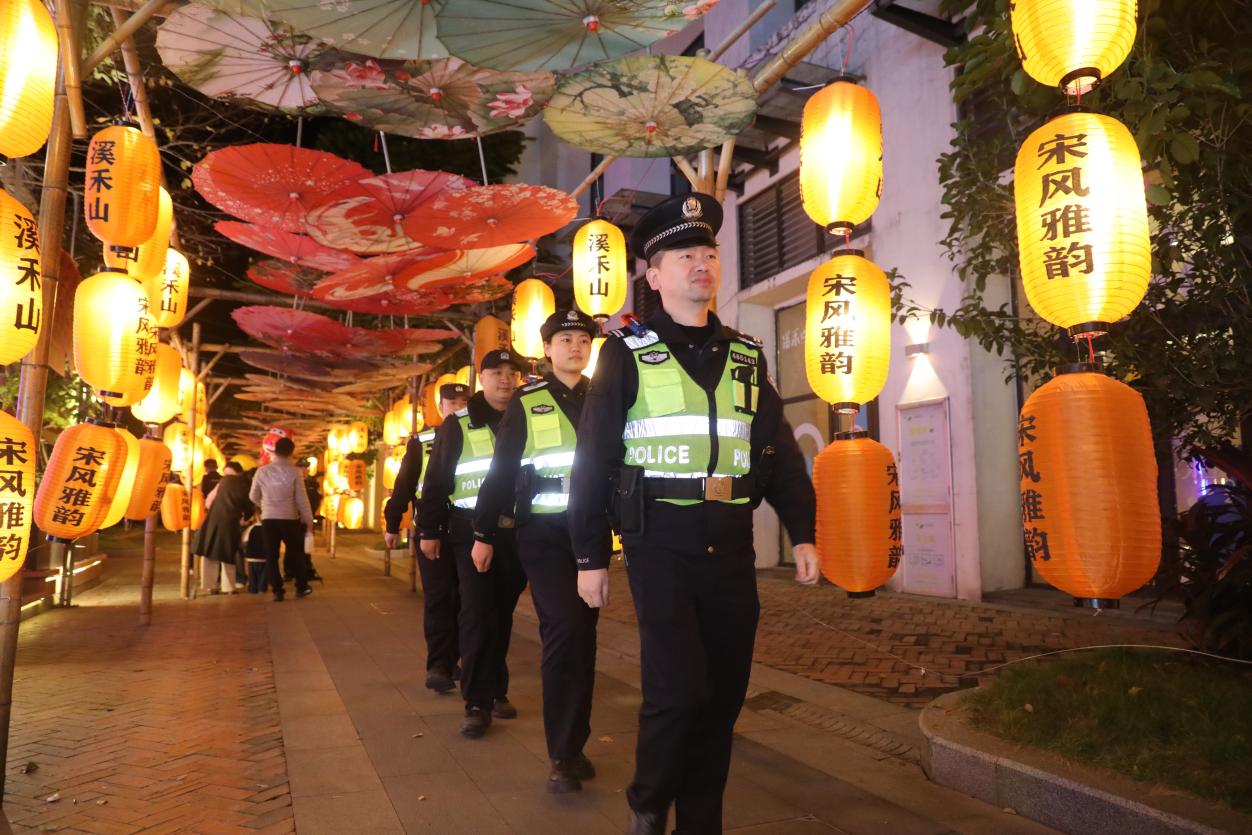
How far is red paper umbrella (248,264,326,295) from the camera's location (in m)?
11.0

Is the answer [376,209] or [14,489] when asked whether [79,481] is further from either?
[376,209]

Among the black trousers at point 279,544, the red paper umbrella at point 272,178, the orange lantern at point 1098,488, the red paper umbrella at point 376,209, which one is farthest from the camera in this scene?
the black trousers at point 279,544

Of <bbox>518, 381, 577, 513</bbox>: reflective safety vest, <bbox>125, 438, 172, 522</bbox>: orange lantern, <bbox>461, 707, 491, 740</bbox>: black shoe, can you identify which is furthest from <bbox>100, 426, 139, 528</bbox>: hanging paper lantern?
<bbox>518, 381, 577, 513</bbox>: reflective safety vest

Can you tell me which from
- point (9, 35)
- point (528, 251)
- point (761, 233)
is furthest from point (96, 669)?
point (761, 233)

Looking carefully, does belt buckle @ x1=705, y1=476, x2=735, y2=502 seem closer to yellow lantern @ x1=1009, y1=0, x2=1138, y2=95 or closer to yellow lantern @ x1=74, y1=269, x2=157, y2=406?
yellow lantern @ x1=1009, y1=0, x2=1138, y2=95

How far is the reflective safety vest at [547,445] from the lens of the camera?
425 cm

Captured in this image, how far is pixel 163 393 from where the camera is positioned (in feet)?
34.4

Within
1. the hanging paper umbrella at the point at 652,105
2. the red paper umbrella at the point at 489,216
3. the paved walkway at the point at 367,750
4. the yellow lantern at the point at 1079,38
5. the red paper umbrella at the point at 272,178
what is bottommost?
the paved walkway at the point at 367,750

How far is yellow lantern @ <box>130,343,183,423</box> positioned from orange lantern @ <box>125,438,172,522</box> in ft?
4.53

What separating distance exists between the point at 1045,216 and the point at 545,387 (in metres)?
2.63

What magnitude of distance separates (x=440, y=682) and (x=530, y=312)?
17.1 feet

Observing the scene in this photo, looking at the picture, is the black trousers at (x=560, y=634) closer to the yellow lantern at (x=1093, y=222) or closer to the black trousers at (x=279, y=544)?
the yellow lantern at (x=1093, y=222)

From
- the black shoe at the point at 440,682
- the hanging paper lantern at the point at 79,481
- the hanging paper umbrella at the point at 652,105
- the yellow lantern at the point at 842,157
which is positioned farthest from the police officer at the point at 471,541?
the hanging paper lantern at the point at 79,481

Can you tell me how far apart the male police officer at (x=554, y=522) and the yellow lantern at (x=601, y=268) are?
4398mm
